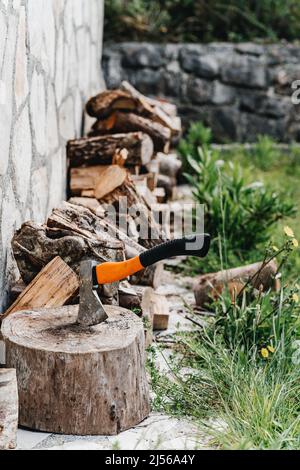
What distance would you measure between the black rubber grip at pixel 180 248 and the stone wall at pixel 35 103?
0.74 meters

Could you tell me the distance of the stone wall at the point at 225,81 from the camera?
729 cm

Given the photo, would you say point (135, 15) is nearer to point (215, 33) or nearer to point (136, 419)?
point (215, 33)

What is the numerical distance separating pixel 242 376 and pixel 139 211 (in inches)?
57.9

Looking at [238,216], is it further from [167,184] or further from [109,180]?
[167,184]

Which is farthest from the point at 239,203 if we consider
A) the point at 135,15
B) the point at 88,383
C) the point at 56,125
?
the point at 135,15

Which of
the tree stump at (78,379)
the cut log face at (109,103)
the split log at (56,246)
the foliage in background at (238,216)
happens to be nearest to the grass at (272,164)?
the foliage in background at (238,216)

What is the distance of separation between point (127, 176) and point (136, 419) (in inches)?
72.6

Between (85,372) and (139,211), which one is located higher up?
(139,211)

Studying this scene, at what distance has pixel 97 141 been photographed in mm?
4602

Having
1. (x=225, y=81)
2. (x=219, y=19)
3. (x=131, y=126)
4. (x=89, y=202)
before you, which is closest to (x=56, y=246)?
(x=89, y=202)

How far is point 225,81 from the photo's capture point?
746cm

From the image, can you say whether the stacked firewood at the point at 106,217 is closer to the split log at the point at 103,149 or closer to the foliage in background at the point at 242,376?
the split log at the point at 103,149

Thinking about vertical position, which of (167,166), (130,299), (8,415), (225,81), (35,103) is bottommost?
(8,415)
